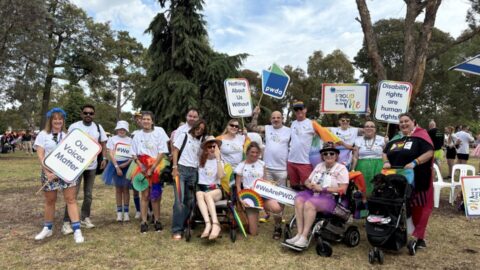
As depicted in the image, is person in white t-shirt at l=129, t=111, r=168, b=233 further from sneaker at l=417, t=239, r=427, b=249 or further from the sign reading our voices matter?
sneaker at l=417, t=239, r=427, b=249

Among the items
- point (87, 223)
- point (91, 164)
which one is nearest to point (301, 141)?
point (91, 164)

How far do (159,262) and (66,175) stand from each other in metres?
1.67

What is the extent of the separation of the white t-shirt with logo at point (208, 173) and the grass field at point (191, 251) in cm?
78

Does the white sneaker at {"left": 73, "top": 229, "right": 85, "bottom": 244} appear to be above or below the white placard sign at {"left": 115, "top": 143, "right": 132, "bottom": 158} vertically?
below

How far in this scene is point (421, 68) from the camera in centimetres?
855

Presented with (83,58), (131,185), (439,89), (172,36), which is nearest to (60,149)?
(131,185)

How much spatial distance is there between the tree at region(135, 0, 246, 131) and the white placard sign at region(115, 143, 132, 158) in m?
7.31

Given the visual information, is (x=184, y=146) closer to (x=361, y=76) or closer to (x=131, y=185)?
(x=131, y=185)

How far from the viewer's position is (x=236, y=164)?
5367 mm

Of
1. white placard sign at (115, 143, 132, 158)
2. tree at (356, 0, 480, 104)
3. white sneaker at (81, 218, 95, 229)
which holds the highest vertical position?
tree at (356, 0, 480, 104)

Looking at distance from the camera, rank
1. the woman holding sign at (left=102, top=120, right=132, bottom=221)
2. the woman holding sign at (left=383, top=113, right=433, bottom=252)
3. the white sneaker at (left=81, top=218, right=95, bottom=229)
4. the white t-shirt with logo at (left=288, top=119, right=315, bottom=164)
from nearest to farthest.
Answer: the woman holding sign at (left=383, top=113, right=433, bottom=252)
the white t-shirt with logo at (left=288, top=119, right=315, bottom=164)
the white sneaker at (left=81, top=218, right=95, bottom=229)
the woman holding sign at (left=102, top=120, right=132, bottom=221)

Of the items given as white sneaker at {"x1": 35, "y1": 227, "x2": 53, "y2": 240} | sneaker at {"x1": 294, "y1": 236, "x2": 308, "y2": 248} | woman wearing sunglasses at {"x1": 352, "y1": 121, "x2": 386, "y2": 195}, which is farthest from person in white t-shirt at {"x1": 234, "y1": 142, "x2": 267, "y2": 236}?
white sneaker at {"x1": 35, "y1": 227, "x2": 53, "y2": 240}

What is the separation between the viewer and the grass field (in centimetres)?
400

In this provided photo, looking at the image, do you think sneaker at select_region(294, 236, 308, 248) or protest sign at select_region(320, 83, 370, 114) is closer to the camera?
sneaker at select_region(294, 236, 308, 248)
